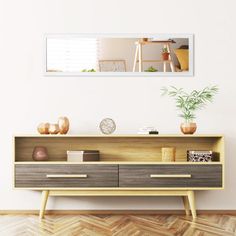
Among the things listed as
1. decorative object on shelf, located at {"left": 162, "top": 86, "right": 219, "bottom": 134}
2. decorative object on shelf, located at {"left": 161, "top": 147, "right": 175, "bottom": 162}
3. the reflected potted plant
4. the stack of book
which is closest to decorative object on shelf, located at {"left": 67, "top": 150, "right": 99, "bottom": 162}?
the stack of book

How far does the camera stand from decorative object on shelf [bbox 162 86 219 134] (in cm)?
378

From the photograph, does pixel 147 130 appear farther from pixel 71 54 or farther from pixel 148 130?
pixel 71 54

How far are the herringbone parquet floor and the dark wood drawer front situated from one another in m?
0.30

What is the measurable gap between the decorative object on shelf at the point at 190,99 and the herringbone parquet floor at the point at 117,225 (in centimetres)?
85

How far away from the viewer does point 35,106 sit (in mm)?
3912

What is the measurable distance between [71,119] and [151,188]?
3.13 feet

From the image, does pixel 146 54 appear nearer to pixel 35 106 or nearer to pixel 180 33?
pixel 180 33

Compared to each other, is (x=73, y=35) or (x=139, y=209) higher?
(x=73, y=35)

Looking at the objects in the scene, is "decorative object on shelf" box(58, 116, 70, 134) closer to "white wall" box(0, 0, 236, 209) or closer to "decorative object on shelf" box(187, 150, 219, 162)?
"white wall" box(0, 0, 236, 209)

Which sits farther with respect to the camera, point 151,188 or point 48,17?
point 48,17

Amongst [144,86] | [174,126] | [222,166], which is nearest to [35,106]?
[144,86]

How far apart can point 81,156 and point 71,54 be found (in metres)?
0.94

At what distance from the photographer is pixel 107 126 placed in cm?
375

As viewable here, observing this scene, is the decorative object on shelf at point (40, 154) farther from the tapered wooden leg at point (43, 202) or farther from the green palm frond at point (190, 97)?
the green palm frond at point (190, 97)
